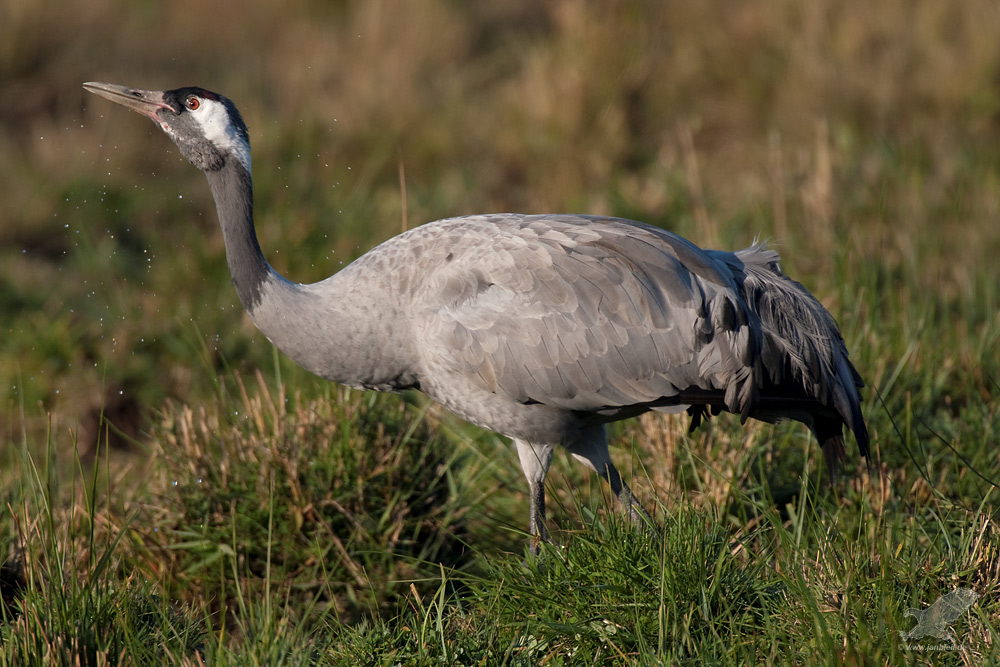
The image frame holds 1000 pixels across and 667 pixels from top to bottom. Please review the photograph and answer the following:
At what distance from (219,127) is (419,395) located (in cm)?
180

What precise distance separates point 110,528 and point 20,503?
364 millimetres

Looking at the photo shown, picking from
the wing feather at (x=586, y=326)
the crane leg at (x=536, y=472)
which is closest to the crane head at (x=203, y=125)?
the wing feather at (x=586, y=326)

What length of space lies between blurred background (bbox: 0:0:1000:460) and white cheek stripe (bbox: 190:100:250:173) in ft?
3.97

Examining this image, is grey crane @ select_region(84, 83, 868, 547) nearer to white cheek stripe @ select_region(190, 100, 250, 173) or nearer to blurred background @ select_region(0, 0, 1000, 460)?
white cheek stripe @ select_region(190, 100, 250, 173)

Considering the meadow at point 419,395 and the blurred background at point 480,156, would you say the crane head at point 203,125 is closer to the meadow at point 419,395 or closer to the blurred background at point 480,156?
the meadow at point 419,395

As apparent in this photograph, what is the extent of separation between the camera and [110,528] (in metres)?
3.79

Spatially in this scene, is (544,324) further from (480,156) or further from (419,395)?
(480,156)

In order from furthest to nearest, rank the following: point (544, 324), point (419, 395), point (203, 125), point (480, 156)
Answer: point (480, 156) → point (419, 395) → point (203, 125) → point (544, 324)

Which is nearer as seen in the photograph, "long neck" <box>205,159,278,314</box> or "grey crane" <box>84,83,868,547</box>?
"grey crane" <box>84,83,868,547</box>

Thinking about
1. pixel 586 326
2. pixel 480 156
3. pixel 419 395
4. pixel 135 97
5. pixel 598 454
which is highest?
pixel 135 97

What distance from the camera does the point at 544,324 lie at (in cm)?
358

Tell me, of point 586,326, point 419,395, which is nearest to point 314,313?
point 586,326

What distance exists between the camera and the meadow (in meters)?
3.12

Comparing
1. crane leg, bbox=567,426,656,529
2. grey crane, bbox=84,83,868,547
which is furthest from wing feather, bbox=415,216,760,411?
crane leg, bbox=567,426,656,529
